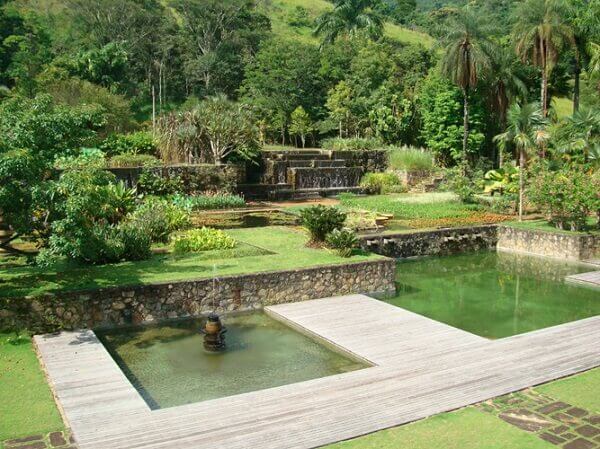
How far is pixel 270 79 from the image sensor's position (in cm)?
3644

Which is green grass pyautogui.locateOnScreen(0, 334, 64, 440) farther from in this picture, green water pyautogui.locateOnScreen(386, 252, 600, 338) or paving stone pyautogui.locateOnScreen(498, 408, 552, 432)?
green water pyautogui.locateOnScreen(386, 252, 600, 338)

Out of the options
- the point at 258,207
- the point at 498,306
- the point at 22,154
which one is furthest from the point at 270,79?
the point at 22,154

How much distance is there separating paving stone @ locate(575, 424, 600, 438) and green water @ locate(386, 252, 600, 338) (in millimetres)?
3983

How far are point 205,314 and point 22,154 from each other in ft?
14.6

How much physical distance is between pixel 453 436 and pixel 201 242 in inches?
352

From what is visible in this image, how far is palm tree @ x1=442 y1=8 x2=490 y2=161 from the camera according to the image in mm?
28094

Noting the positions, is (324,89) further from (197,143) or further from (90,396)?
(90,396)

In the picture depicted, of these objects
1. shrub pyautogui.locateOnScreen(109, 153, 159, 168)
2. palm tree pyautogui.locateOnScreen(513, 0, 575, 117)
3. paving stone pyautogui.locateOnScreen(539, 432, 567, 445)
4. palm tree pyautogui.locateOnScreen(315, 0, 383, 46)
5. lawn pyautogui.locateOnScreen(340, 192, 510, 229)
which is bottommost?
paving stone pyautogui.locateOnScreen(539, 432, 567, 445)

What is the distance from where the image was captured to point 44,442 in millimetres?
6621

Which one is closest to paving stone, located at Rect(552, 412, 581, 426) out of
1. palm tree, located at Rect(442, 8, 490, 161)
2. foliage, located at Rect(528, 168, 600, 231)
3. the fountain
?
the fountain

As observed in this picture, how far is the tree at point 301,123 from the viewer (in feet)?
116

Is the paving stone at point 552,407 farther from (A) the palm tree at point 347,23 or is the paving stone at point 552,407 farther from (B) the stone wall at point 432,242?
(A) the palm tree at point 347,23

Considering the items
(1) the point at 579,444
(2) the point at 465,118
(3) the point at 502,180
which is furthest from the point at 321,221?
(2) the point at 465,118

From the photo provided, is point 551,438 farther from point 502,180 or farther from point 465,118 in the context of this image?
point 465,118
